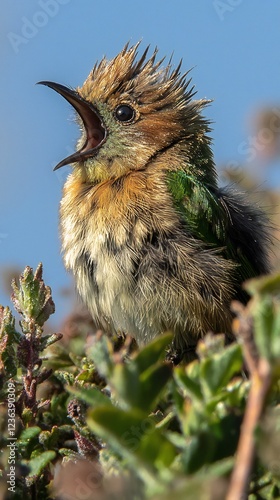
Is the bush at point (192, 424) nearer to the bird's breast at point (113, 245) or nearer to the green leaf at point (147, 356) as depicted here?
the green leaf at point (147, 356)

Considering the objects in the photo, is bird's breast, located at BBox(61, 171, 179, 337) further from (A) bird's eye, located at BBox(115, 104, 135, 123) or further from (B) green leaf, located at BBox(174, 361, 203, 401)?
(B) green leaf, located at BBox(174, 361, 203, 401)

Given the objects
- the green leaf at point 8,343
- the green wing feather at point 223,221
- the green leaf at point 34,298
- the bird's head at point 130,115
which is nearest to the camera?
the green leaf at point 8,343

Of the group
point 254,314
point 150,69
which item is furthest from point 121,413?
point 150,69

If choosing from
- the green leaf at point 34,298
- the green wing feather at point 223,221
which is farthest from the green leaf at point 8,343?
the green wing feather at point 223,221

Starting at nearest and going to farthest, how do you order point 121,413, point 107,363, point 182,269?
point 121,413
point 107,363
point 182,269

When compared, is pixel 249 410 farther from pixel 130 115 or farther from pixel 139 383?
pixel 130 115

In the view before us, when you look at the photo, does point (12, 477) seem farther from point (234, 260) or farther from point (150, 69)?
point (150, 69)

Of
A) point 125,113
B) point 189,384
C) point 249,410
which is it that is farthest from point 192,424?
point 125,113

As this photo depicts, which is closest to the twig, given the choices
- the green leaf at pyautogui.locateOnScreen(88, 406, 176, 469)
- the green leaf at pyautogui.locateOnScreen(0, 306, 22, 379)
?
the green leaf at pyautogui.locateOnScreen(88, 406, 176, 469)
